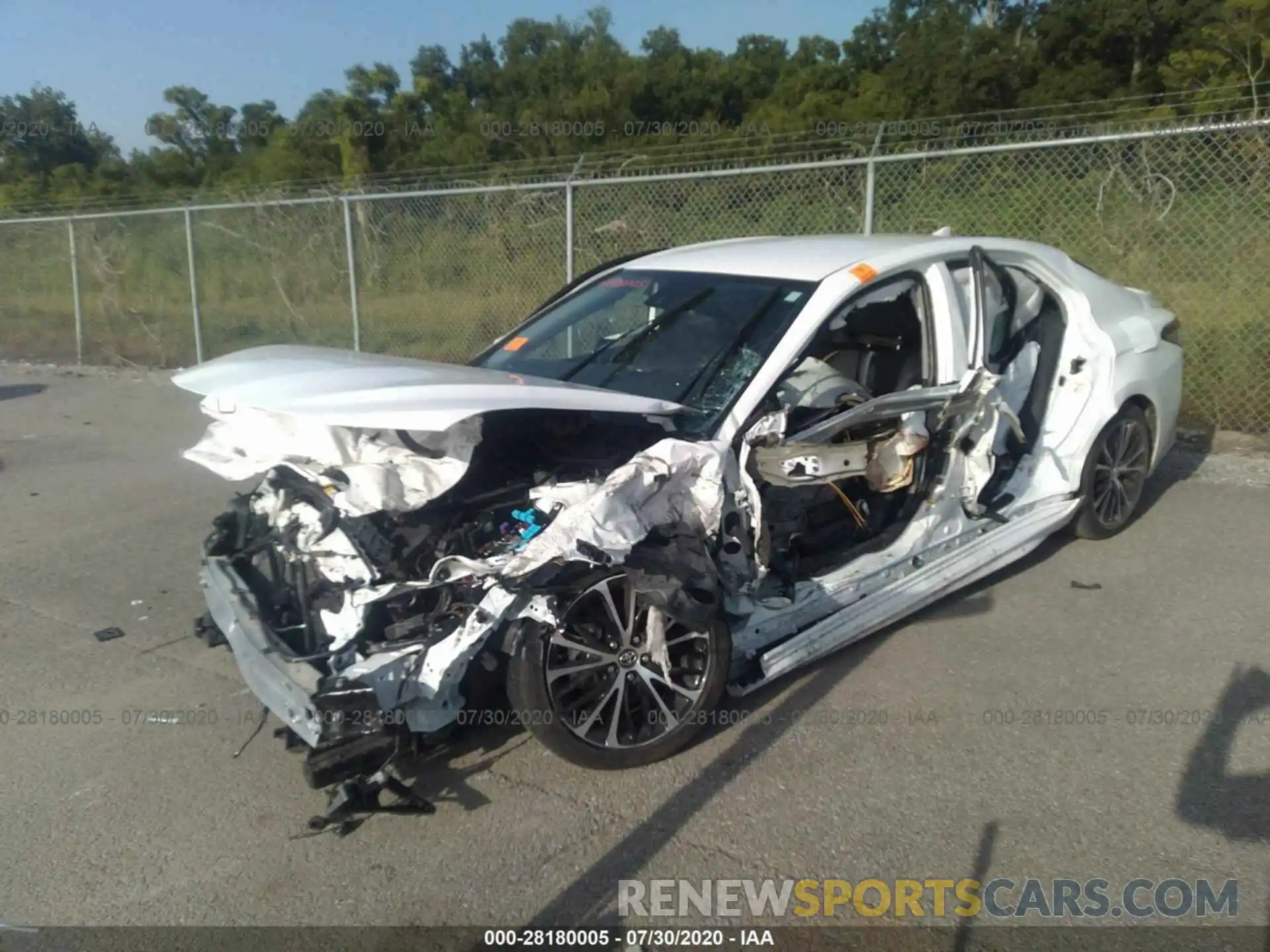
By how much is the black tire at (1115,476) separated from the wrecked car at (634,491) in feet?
0.87

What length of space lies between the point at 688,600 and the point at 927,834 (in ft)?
3.37

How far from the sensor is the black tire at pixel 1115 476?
5531mm

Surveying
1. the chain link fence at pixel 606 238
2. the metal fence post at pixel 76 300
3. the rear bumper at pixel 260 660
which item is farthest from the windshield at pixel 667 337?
the metal fence post at pixel 76 300

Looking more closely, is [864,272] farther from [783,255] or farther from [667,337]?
[667,337]

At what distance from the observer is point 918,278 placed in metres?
4.65

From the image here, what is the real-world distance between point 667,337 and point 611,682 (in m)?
1.62

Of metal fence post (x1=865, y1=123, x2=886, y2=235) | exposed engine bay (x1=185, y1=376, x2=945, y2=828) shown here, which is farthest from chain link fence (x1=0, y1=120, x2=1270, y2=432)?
exposed engine bay (x1=185, y1=376, x2=945, y2=828)

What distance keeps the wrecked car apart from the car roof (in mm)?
21

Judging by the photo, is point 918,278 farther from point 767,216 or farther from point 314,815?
point 767,216

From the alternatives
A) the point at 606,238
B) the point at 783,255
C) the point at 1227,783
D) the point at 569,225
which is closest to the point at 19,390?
the point at 569,225

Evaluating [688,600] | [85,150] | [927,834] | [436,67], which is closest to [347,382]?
[688,600]

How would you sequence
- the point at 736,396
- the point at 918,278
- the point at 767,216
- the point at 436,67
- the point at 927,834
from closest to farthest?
the point at 927,834, the point at 736,396, the point at 918,278, the point at 767,216, the point at 436,67

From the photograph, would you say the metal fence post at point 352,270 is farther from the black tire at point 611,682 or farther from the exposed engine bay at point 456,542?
the black tire at point 611,682

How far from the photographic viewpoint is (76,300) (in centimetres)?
1496
